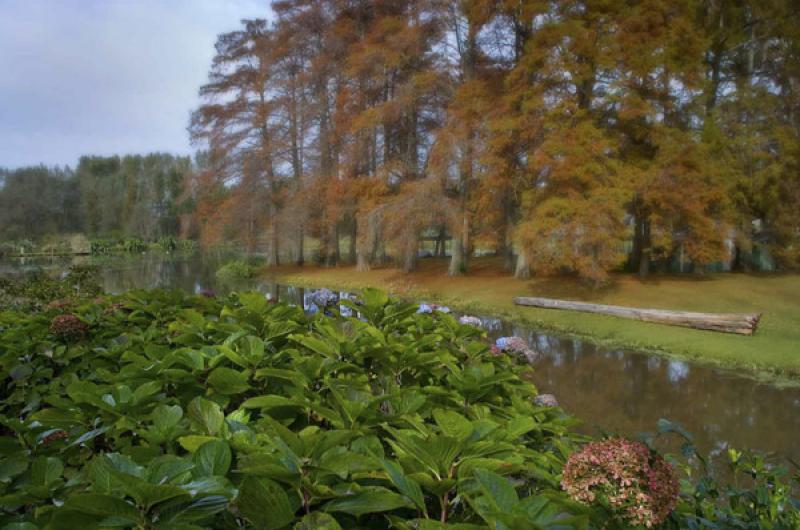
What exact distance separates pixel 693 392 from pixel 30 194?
38302 mm

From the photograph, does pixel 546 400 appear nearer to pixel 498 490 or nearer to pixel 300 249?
pixel 498 490

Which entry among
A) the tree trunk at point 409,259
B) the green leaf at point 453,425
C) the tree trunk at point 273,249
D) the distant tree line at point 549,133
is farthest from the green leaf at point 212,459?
the tree trunk at point 273,249

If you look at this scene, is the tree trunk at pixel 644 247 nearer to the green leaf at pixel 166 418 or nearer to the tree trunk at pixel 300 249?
the tree trunk at pixel 300 249

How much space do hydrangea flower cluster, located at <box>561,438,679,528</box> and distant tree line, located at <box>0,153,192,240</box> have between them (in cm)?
3560

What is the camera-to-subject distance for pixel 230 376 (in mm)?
988

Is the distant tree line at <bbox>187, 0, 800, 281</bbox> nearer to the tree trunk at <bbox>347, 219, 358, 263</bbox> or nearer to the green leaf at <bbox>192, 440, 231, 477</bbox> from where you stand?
the tree trunk at <bbox>347, 219, 358, 263</bbox>

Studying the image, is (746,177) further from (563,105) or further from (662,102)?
A: (563,105)

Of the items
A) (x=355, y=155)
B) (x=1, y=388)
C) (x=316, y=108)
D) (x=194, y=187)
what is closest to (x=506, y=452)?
(x=1, y=388)

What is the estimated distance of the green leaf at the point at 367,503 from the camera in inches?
22.8

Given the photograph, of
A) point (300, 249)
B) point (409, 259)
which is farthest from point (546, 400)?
point (300, 249)

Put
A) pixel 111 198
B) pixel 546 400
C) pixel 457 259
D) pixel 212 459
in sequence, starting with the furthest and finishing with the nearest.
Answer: pixel 111 198
pixel 457 259
pixel 546 400
pixel 212 459

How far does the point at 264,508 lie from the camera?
0.54m

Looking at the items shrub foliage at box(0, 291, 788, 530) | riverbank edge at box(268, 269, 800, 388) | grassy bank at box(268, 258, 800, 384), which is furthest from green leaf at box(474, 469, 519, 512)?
grassy bank at box(268, 258, 800, 384)

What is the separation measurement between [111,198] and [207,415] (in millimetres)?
40308
